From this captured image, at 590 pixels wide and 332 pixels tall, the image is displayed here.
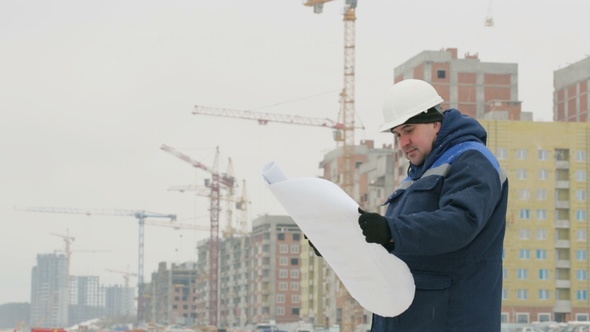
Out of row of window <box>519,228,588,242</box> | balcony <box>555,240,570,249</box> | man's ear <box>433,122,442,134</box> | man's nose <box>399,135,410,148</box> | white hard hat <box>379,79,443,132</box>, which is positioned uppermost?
row of window <box>519,228,588,242</box>

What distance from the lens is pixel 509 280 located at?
14650cm

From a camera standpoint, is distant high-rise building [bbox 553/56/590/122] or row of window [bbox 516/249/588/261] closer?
row of window [bbox 516/249/588/261]

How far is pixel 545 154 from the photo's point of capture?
148m

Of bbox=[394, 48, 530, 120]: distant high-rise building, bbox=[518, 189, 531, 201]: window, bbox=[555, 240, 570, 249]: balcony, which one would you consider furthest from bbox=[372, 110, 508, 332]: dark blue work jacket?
bbox=[394, 48, 530, 120]: distant high-rise building

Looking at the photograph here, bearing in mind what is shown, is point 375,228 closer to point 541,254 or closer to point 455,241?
point 455,241

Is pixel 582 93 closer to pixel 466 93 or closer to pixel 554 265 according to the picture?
pixel 466 93

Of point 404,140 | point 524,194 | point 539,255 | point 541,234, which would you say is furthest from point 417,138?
point 541,234

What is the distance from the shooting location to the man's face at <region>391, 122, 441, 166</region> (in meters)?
4.93

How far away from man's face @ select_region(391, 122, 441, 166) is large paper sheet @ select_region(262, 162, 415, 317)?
41 centimetres

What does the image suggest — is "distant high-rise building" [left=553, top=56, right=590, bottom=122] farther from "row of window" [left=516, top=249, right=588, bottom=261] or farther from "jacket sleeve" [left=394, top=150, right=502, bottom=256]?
"jacket sleeve" [left=394, top=150, right=502, bottom=256]

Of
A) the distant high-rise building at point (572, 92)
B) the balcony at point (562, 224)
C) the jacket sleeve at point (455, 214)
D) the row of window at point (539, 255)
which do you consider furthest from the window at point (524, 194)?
the jacket sleeve at point (455, 214)

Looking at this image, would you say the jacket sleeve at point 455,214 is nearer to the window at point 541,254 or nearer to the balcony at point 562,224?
the window at point 541,254

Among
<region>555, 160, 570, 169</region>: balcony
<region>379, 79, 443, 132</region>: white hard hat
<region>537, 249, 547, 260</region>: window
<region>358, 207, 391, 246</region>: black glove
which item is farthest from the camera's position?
<region>555, 160, 570, 169</region>: balcony

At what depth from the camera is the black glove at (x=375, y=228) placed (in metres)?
4.47
